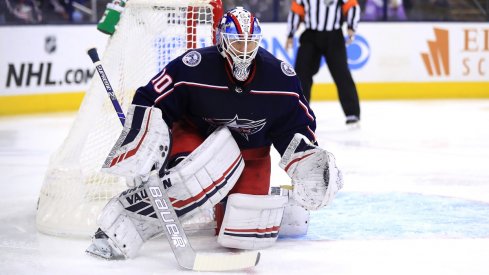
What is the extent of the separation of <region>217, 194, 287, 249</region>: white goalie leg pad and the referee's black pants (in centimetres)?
408

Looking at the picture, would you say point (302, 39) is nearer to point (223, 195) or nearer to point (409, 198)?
point (409, 198)

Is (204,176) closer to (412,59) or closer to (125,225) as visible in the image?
(125,225)

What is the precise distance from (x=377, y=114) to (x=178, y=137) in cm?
500

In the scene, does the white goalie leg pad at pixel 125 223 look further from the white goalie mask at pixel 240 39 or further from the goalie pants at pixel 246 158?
the white goalie mask at pixel 240 39

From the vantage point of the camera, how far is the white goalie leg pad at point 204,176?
3156 millimetres

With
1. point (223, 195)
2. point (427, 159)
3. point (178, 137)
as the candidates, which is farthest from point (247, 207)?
point (427, 159)

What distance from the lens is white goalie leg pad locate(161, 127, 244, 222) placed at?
3.16 m

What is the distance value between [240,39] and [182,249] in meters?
0.68

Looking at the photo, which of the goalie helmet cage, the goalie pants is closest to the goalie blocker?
the goalie pants

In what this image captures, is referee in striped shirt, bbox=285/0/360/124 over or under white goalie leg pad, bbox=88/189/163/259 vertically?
under

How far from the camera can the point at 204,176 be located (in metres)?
3.17

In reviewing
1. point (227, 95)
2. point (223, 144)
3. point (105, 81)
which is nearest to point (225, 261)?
point (223, 144)

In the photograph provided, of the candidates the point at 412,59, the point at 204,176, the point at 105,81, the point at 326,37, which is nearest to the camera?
the point at 204,176

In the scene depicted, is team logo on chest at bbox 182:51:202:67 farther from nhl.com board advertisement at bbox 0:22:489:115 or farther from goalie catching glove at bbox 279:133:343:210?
nhl.com board advertisement at bbox 0:22:489:115
